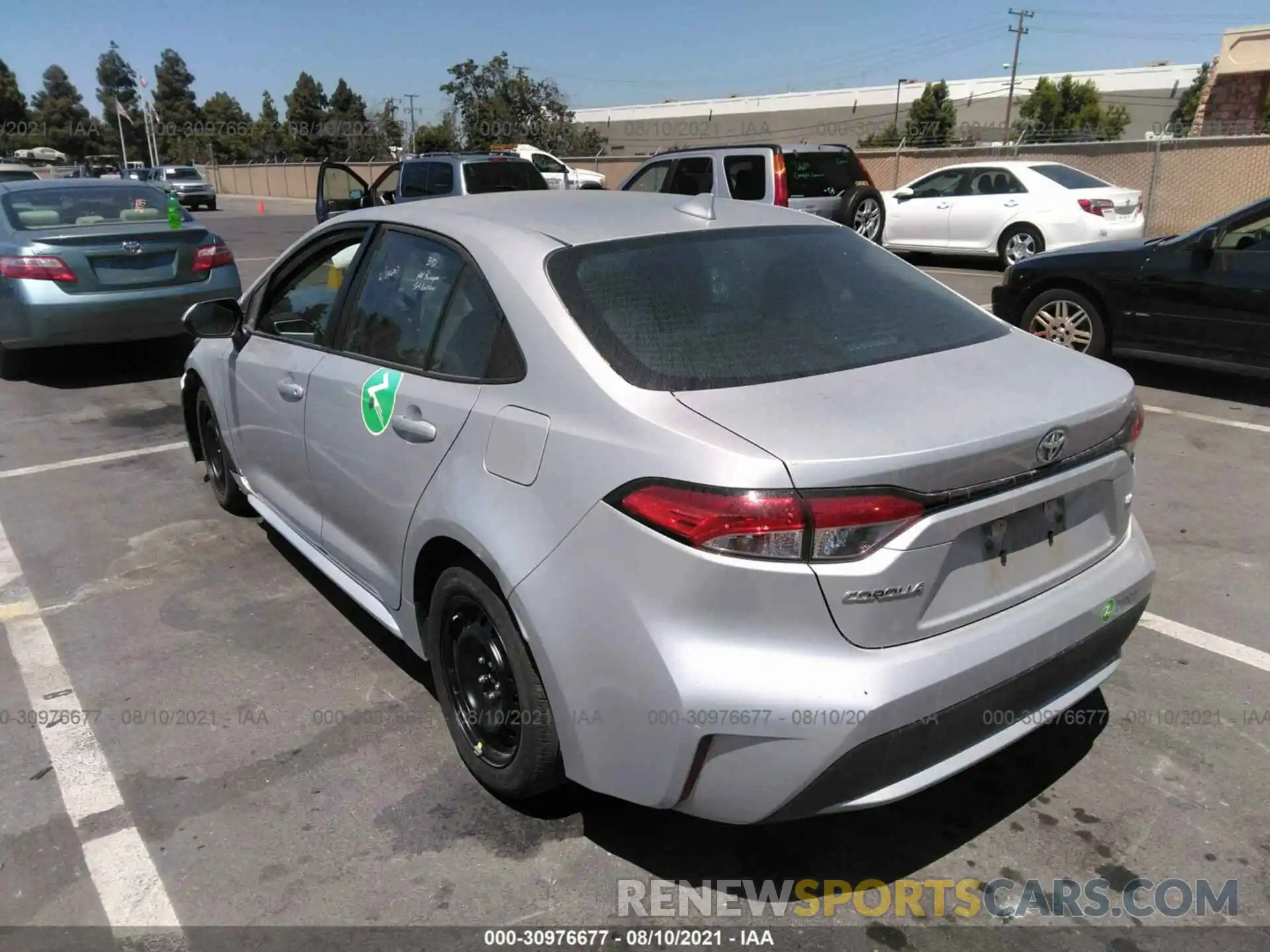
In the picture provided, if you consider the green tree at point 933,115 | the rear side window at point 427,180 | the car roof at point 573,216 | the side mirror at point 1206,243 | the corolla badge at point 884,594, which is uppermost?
the green tree at point 933,115

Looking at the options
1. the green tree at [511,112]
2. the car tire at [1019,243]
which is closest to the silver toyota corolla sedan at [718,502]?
the car tire at [1019,243]

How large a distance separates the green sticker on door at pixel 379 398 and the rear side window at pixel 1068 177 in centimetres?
1260

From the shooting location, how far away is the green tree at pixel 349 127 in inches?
2416

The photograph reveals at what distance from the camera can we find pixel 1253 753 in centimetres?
311

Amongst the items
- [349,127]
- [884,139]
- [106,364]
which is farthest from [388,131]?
[106,364]

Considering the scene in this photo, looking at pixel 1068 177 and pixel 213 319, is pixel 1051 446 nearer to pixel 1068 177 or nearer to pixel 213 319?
pixel 213 319

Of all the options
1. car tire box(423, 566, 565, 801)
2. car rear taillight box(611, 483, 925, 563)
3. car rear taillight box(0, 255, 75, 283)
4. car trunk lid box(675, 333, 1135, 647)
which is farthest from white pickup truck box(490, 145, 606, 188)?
car rear taillight box(611, 483, 925, 563)

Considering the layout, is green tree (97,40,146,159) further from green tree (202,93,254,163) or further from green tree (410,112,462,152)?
green tree (410,112,462,152)

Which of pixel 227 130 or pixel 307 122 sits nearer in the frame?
pixel 307 122

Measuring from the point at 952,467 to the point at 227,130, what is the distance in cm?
9307

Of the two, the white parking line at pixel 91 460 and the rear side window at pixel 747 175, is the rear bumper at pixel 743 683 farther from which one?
the rear side window at pixel 747 175

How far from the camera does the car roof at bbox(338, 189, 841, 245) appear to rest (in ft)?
9.81

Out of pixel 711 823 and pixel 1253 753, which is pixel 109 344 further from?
pixel 1253 753

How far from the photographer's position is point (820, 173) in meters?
12.5
